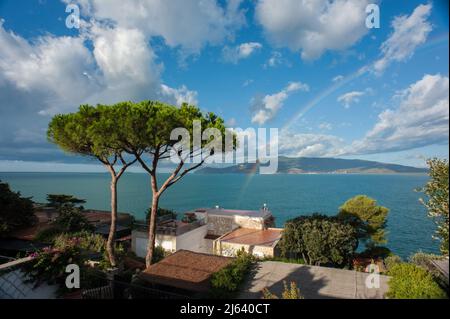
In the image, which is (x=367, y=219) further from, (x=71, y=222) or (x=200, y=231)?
(x=71, y=222)

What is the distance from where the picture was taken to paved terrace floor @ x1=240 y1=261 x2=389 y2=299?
873 cm

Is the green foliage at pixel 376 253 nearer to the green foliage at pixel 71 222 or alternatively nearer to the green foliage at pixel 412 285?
the green foliage at pixel 412 285

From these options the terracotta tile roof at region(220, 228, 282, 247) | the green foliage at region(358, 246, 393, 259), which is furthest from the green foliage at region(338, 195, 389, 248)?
the terracotta tile roof at region(220, 228, 282, 247)

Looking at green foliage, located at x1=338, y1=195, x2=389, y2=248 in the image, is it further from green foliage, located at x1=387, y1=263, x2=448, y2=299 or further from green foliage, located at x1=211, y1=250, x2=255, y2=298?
green foliage, located at x1=211, y1=250, x2=255, y2=298

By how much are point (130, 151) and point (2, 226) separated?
11.7 meters

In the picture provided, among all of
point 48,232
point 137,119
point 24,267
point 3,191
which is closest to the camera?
point 24,267

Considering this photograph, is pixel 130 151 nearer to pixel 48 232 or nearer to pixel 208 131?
pixel 208 131

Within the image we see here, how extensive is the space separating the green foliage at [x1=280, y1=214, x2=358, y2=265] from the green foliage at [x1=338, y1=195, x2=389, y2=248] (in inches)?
483

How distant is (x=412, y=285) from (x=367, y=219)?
23.3 meters

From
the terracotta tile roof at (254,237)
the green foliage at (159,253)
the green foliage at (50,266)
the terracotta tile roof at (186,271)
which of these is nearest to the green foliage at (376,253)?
the terracotta tile roof at (254,237)

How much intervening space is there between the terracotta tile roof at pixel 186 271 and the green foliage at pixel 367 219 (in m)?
21.6

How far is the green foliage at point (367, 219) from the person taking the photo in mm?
28312

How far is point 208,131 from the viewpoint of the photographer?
45.8 ft
